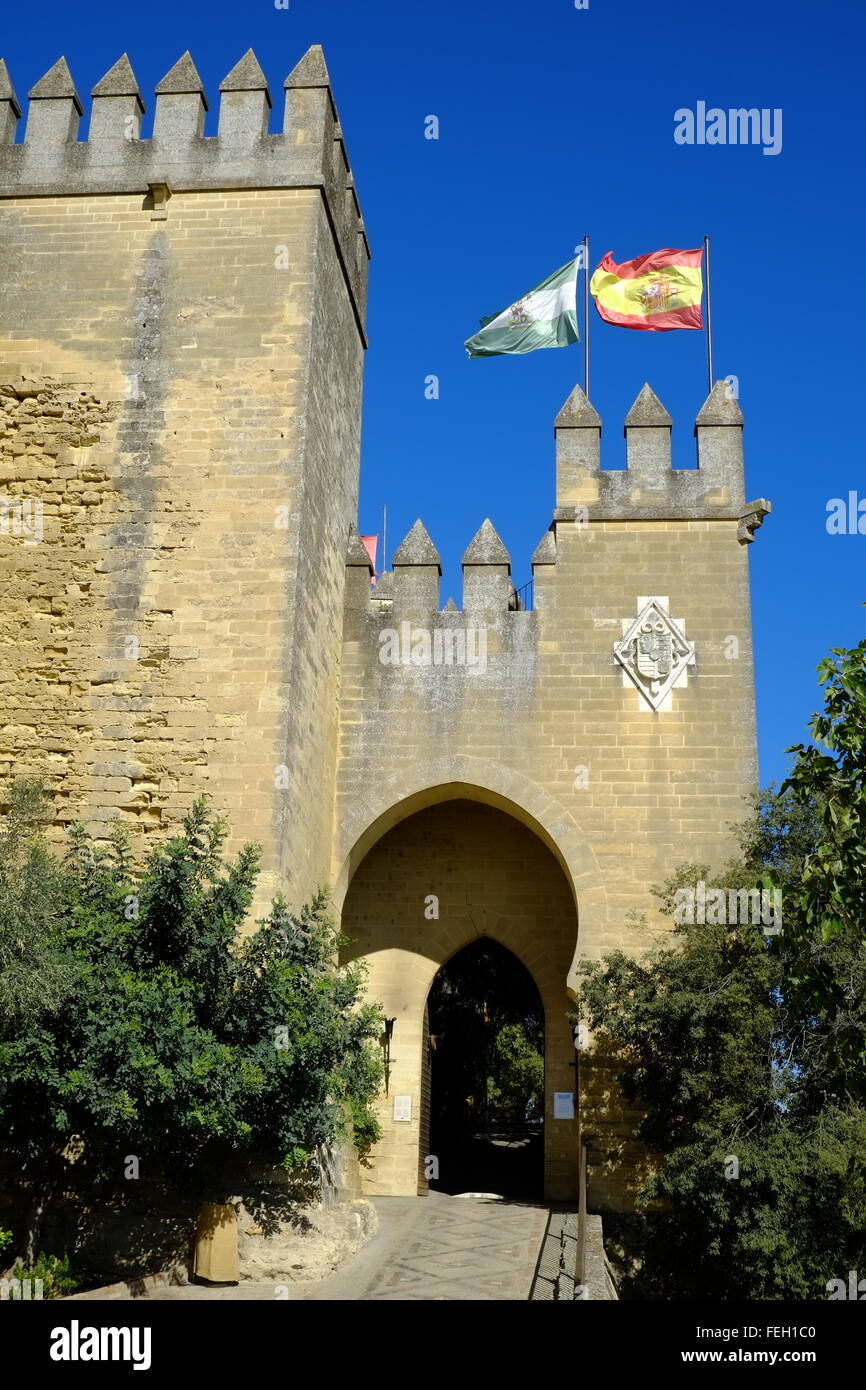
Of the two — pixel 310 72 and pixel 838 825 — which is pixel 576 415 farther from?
pixel 838 825

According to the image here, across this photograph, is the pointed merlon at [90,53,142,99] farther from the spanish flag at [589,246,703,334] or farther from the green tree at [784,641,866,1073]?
the green tree at [784,641,866,1073]

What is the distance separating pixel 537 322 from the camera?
14297mm

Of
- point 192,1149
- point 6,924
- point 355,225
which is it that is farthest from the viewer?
point 355,225

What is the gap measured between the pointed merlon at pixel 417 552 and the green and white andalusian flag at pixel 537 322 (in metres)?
2.30

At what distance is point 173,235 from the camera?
1227cm

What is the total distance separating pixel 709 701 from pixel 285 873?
4.42 meters

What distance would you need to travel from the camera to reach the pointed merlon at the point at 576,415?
13.6 metres

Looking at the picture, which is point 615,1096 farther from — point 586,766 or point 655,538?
point 655,538

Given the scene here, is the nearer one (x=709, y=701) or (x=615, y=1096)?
(x=615, y=1096)

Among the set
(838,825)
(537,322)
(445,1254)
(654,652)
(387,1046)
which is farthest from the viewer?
(537,322)

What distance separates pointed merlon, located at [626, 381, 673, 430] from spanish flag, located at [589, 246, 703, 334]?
2.94 feet

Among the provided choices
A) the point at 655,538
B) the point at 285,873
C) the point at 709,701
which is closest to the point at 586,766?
the point at 709,701

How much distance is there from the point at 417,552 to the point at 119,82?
5.21 metres

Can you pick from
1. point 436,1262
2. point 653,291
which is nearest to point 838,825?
point 436,1262
